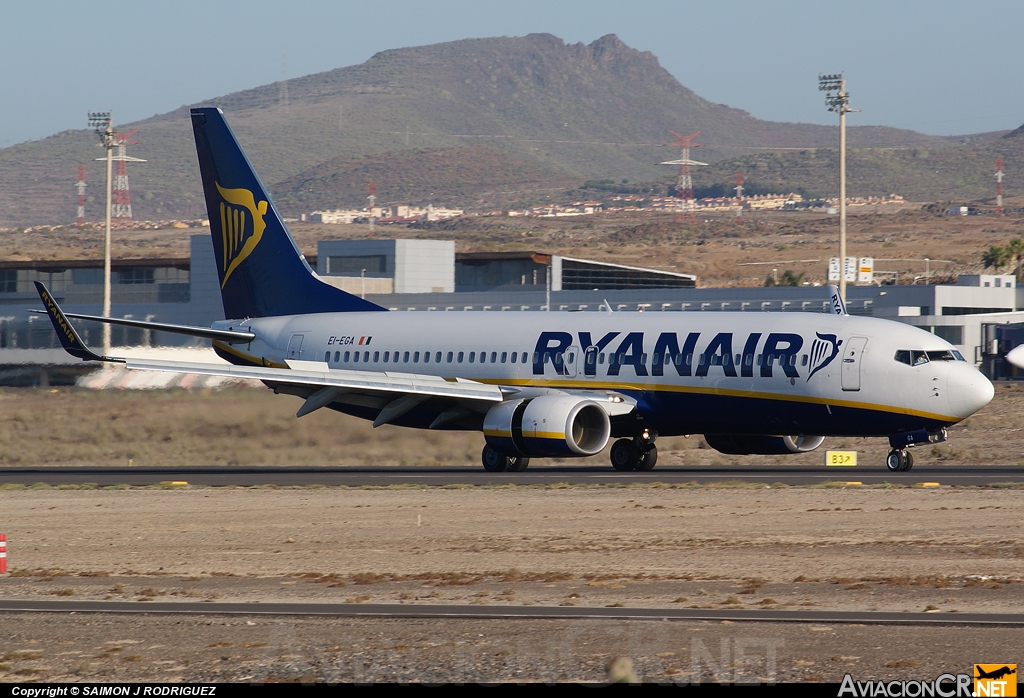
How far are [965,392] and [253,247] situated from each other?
21.5 m

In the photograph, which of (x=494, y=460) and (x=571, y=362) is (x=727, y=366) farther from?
(x=494, y=460)

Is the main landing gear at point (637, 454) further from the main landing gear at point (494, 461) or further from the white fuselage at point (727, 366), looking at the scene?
the main landing gear at point (494, 461)

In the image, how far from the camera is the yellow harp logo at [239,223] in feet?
139

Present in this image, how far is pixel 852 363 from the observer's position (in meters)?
32.1

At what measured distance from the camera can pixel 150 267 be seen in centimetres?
9744

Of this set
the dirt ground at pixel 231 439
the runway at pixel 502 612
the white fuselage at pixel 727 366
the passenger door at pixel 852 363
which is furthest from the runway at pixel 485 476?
the runway at pixel 502 612

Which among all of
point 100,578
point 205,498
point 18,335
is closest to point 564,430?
point 205,498

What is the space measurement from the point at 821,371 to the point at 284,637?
2069 centimetres

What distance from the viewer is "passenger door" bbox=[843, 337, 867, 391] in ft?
105

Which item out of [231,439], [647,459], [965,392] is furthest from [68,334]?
[965,392]

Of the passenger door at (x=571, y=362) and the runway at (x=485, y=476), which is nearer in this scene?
the runway at (x=485, y=476)

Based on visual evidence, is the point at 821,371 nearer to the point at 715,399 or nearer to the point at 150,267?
the point at 715,399

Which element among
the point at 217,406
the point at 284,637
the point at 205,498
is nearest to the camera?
the point at 284,637

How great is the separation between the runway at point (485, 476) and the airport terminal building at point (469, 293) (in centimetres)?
2399
